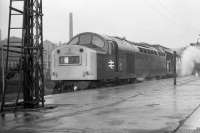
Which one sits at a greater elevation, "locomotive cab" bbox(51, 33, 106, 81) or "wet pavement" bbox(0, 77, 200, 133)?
"locomotive cab" bbox(51, 33, 106, 81)

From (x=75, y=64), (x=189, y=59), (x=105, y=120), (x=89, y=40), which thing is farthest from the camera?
(x=189, y=59)

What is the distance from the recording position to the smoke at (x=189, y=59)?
198 feet

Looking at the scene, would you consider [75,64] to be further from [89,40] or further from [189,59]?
[189,59]

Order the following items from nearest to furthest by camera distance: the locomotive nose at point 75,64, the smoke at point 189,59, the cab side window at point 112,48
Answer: the locomotive nose at point 75,64
the cab side window at point 112,48
the smoke at point 189,59

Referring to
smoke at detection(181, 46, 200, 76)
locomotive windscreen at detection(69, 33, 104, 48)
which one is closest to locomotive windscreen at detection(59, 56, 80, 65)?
locomotive windscreen at detection(69, 33, 104, 48)

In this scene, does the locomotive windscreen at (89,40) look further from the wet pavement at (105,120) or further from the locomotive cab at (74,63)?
the wet pavement at (105,120)

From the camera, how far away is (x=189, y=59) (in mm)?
62906

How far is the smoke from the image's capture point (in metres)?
60.3

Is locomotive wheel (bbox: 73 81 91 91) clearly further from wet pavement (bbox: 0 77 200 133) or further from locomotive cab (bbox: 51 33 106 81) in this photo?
wet pavement (bbox: 0 77 200 133)

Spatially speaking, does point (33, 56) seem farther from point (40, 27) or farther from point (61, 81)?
point (61, 81)

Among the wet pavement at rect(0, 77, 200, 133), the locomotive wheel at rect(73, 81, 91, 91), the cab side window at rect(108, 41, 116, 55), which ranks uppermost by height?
the cab side window at rect(108, 41, 116, 55)

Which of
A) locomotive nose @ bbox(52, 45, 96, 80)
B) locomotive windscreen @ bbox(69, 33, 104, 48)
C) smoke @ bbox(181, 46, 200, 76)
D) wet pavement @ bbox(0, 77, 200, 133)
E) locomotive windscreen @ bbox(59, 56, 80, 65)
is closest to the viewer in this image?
wet pavement @ bbox(0, 77, 200, 133)

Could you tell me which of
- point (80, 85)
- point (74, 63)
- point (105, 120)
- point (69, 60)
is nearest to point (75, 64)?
point (74, 63)

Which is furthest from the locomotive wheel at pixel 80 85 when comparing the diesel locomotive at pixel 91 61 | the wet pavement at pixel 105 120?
the wet pavement at pixel 105 120
